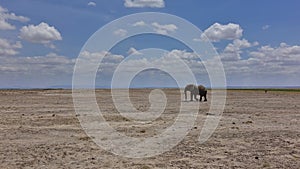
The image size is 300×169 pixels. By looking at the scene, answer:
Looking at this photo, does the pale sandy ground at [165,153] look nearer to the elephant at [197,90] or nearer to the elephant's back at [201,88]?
the elephant's back at [201,88]

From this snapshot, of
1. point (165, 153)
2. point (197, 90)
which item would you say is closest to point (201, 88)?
point (197, 90)

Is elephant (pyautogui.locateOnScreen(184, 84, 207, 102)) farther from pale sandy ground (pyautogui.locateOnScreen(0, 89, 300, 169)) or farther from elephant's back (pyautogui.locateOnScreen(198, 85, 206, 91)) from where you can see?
pale sandy ground (pyautogui.locateOnScreen(0, 89, 300, 169))

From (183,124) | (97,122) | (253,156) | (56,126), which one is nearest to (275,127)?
(183,124)

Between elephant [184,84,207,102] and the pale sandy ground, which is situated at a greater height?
elephant [184,84,207,102]

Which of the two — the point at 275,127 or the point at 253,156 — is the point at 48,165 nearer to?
the point at 253,156

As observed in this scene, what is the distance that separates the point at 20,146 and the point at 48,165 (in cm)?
365

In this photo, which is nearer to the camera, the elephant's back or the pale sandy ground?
the pale sandy ground

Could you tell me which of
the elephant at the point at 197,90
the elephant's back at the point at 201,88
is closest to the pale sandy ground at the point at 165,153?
the elephant's back at the point at 201,88

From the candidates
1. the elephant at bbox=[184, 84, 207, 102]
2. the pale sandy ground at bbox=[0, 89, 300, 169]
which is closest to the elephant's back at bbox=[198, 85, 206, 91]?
the elephant at bbox=[184, 84, 207, 102]

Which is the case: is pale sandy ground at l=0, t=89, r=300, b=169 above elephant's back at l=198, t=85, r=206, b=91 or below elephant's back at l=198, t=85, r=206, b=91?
below

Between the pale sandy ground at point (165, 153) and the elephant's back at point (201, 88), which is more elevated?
the elephant's back at point (201, 88)

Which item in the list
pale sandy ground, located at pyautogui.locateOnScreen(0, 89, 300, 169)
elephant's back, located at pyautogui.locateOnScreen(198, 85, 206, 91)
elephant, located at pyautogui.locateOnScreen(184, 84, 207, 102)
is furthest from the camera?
elephant, located at pyautogui.locateOnScreen(184, 84, 207, 102)

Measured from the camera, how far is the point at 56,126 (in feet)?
65.0

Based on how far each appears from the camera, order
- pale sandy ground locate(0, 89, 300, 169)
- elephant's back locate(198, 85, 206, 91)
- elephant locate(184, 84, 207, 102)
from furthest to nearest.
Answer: elephant locate(184, 84, 207, 102), elephant's back locate(198, 85, 206, 91), pale sandy ground locate(0, 89, 300, 169)
